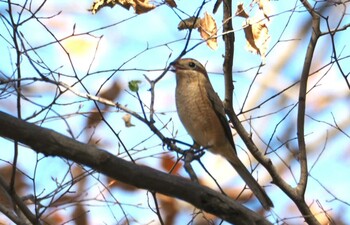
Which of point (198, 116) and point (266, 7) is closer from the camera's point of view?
point (266, 7)

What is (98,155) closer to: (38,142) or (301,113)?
(38,142)

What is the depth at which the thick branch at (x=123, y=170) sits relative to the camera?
2.95 meters

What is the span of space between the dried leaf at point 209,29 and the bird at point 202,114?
2.66 ft

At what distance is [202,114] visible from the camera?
18.0 ft

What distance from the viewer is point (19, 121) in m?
2.94

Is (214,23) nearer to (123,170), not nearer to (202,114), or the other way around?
(202,114)

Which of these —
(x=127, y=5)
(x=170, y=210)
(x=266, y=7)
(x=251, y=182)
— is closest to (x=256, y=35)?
(x=266, y=7)

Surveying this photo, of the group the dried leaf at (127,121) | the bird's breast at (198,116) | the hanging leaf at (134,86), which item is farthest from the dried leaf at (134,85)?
the bird's breast at (198,116)

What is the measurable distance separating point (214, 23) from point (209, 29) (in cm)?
7

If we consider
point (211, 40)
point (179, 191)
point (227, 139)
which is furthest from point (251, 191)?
point (179, 191)

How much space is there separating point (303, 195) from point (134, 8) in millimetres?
1714

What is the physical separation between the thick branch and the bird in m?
2.21

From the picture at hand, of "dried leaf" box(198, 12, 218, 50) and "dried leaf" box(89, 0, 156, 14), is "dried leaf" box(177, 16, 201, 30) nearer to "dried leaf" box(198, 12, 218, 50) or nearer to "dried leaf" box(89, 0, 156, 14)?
"dried leaf" box(198, 12, 218, 50)

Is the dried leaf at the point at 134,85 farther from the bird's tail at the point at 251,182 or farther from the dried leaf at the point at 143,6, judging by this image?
the bird's tail at the point at 251,182
